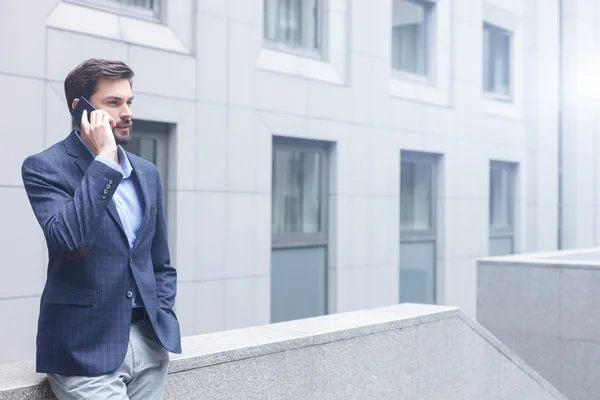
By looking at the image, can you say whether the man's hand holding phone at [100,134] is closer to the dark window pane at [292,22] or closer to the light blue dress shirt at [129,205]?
the light blue dress shirt at [129,205]

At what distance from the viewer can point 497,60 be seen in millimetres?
19516

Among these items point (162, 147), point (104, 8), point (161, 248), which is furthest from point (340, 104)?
point (161, 248)

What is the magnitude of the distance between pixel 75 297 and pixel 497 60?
17.9 m

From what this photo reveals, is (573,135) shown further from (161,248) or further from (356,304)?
(161,248)

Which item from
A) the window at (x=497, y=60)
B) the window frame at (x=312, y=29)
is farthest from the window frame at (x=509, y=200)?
the window frame at (x=312, y=29)

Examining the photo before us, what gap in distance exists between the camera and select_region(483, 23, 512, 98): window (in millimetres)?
18969

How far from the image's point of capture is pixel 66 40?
877 cm

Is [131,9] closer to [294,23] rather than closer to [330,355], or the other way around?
[294,23]

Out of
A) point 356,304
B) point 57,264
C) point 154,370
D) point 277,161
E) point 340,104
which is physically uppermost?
point 340,104

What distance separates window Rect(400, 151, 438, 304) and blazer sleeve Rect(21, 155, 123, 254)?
41.8 feet

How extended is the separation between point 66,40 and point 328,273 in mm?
6068

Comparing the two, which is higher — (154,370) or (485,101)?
(485,101)

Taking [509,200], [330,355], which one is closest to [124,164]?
[330,355]

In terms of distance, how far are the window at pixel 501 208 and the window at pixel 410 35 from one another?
393 centimetres
